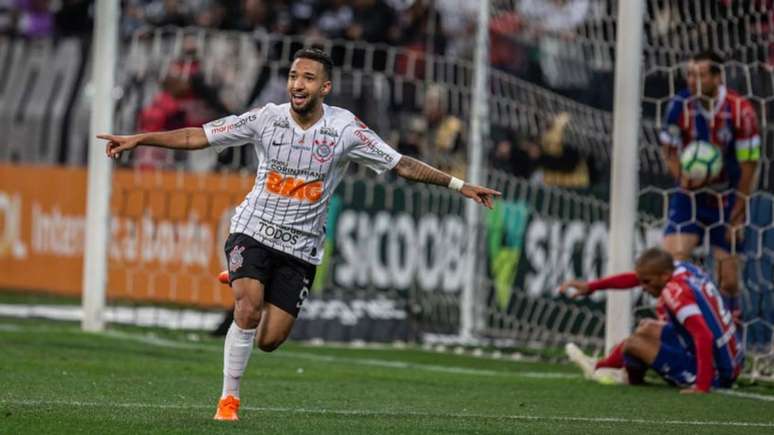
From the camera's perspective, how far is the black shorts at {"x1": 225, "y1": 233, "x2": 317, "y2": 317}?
7.74m

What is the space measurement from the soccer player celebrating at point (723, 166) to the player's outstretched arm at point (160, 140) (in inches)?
189

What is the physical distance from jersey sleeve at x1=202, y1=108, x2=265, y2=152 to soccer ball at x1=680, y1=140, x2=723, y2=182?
4.75 m

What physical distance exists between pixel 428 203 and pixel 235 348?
8.79 metres

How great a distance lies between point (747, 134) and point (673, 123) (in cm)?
52

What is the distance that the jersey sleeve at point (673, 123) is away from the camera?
460 inches

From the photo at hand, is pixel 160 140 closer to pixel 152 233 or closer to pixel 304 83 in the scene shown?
pixel 304 83

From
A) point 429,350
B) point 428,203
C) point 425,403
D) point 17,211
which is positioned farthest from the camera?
point 17,211

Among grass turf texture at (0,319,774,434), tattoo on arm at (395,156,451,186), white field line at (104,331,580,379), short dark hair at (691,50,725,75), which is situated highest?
short dark hair at (691,50,725,75)

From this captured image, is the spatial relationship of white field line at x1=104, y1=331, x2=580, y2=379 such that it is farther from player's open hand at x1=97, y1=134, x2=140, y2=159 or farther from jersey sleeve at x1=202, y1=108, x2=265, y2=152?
player's open hand at x1=97, y1=134, x2=140, y2=159

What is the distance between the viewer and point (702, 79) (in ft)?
37.6

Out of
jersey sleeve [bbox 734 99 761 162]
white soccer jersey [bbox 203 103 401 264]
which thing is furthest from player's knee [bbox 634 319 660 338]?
white soccer jersey [bbox 203 103 401 264]

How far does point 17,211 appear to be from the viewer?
63.7 feet

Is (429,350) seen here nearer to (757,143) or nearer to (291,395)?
(757,143)

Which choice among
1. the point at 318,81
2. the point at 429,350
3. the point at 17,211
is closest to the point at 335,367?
the point at 429,350
